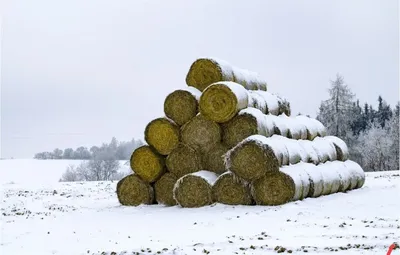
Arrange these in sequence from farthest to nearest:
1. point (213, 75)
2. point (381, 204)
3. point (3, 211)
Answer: point (213, 75) < point (3, 211) < point (381, 204)

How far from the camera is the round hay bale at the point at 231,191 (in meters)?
13.2

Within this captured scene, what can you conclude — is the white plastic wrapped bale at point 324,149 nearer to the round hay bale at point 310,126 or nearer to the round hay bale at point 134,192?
the round hay bale at point 310,126

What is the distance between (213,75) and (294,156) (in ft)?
10.5

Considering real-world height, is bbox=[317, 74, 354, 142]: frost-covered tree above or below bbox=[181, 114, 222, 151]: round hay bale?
above

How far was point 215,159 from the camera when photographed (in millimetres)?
14336

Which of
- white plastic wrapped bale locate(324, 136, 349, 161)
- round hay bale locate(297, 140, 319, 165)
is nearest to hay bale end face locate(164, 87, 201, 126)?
round hay bale locate(297, 140, 319, 165)

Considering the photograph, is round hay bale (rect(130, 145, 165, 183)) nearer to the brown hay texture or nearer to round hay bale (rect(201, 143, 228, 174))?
round hay bale (rect(201, 143, 228, 174))

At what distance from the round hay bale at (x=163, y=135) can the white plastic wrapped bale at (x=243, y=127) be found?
1404 millimetres

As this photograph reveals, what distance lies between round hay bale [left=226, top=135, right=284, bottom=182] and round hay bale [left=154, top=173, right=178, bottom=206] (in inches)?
82.2

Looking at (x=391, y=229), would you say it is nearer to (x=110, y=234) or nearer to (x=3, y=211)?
(x=110, y=234)

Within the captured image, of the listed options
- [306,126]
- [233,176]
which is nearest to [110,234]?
[233,176]

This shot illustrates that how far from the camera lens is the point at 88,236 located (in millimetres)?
9594

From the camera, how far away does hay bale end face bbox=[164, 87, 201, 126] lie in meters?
14.8

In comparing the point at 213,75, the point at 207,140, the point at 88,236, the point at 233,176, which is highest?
the point at 213,75
